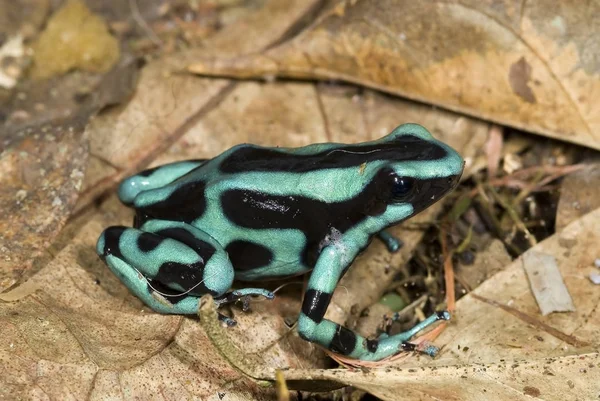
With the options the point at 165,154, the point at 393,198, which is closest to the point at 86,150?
the point at 165,154

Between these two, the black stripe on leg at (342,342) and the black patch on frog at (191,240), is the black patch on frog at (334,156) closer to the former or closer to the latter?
the black patch on frog at (191,240)

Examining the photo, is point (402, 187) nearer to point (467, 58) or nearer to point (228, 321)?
point (228, 321)

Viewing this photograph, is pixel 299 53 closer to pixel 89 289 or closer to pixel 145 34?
pixel 145 34

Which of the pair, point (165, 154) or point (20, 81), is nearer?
point (165, 154)

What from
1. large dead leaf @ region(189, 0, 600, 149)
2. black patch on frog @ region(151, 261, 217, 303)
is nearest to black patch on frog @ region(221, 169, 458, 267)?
black patch on frog @ region(151, 261, 217, 303)

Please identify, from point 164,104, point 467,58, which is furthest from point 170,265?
point 467,58

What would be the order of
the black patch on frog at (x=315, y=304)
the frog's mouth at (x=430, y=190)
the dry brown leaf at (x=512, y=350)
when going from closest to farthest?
1. the dry brown leaf at (x=512, y=350)
2. the frog's mouth at (x=430, y=190)
3. the black patch on frog at (x=315, y=304)

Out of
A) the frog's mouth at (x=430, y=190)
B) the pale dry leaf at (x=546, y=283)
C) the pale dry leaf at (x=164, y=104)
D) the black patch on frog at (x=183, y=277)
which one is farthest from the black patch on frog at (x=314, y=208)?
the pale dry leaf at (x=164, y=104)

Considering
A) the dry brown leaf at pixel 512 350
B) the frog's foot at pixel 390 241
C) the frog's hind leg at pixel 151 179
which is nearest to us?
the dry brown leaf at pixel 512 350
